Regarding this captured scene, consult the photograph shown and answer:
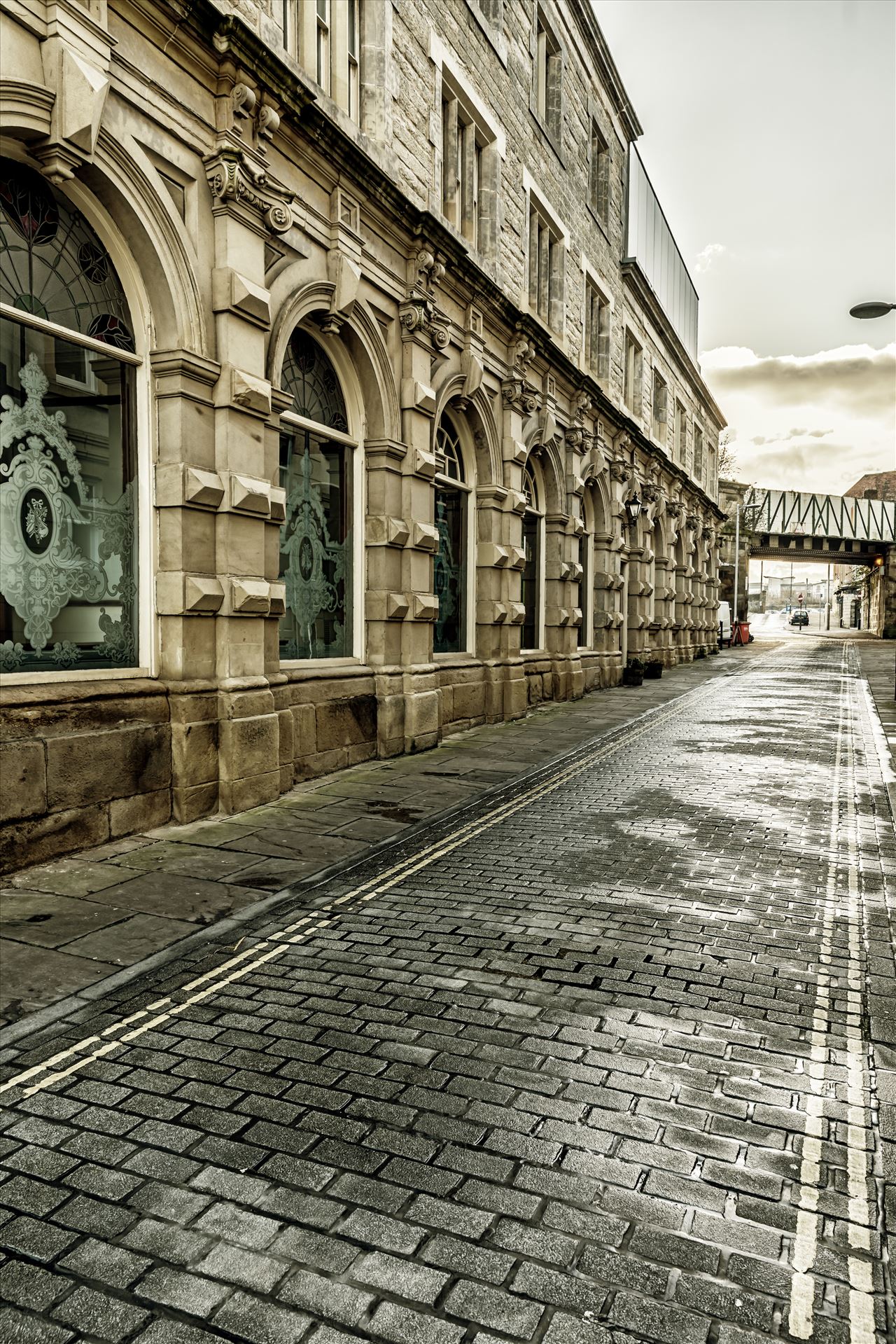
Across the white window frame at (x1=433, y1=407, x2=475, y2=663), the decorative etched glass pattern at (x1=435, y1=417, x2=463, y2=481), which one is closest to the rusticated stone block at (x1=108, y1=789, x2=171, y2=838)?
the decorative etched glass pattern at (x1=435, y1=417, x2=463, y2=481)

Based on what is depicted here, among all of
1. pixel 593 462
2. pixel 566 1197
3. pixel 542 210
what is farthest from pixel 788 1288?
pixel 593 462

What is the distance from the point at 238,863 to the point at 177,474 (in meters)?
3.31

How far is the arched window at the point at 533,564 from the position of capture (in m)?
→ 17.7

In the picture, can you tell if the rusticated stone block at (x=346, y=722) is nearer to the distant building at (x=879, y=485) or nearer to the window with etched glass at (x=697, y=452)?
the window with etched glass at (x=697, y=452)

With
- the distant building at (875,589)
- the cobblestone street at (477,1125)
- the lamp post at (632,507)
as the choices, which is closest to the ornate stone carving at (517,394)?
the lamp post at (632,507)

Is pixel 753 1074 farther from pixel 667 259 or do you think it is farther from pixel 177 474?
pixel 667 259

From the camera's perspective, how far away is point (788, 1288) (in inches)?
95.0

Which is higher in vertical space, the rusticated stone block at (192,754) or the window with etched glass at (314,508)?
the window with etched glass at (314,508)

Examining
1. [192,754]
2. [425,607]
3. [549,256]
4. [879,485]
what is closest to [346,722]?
[425,607]

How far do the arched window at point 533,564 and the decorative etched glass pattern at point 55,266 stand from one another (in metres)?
11.0

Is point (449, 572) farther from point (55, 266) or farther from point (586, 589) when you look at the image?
point (586, 589)

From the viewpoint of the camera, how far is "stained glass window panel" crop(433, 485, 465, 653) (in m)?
13.7

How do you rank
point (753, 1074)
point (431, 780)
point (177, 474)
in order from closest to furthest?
1. point (753, 1074)
2. point (177, 474)
3. point (431, 780)

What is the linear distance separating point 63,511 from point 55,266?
1803 mm
